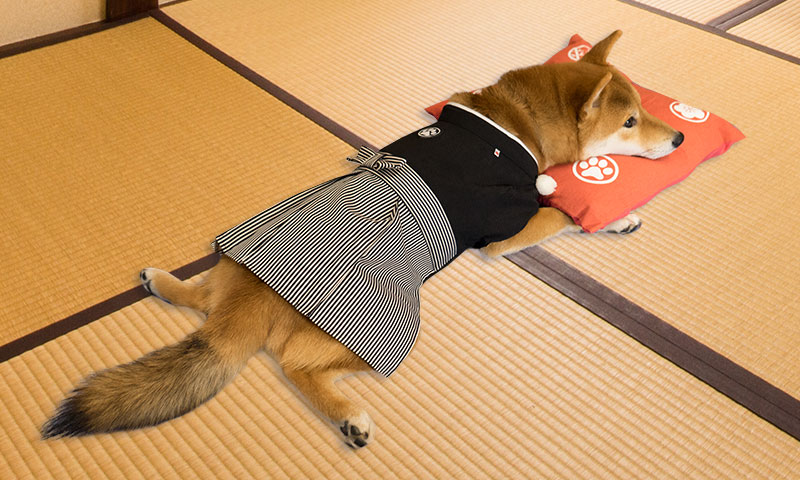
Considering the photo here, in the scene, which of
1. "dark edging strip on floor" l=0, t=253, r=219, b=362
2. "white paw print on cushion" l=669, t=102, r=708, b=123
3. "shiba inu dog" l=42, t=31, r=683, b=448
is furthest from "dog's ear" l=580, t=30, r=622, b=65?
"dark edging strip on floor" l=0, t=253, r=219, b=362

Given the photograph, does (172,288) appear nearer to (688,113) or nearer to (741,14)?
(688,113)

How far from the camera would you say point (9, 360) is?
1.55 meters

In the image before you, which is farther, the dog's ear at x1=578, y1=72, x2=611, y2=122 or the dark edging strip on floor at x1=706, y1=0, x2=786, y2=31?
the dark edging strip on floor at x1=706, y1=0, x2=786, y2=31

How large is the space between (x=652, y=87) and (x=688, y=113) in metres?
0.39

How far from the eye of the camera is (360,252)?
1485 mm

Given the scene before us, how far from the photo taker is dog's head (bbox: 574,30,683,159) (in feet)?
6.13

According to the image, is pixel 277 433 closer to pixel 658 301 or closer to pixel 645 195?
pixel 658 301

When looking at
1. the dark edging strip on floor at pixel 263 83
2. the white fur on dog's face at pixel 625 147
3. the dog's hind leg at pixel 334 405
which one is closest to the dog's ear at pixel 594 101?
the white fur on dog's face at pixel 625 147

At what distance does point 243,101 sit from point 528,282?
1284 millimetres

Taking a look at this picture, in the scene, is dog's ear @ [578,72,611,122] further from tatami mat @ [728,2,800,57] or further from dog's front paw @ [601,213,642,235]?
tatami mat @ [728,2,800,57]

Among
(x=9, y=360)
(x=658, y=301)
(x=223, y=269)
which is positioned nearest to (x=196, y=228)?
(x=223, y=269)

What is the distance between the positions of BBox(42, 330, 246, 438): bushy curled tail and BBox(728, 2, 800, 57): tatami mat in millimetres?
2789

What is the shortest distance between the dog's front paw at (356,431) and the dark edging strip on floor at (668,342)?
0.71 m

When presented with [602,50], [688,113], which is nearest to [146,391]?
[602,50]
